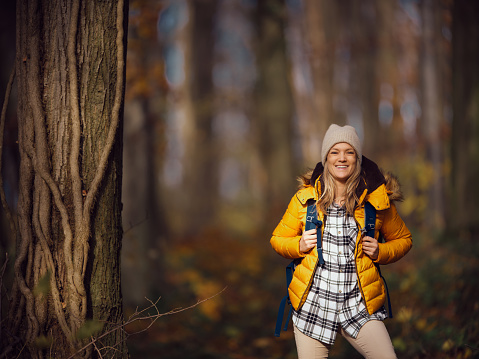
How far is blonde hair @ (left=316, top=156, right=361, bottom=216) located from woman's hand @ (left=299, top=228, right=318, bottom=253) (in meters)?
0.18

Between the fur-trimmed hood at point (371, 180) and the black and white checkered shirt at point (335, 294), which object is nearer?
the black and white checkered shirt at point (335, 294)

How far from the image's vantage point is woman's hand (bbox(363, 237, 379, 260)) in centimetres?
329

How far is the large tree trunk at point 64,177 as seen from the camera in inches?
131

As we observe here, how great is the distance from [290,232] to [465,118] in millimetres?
7542

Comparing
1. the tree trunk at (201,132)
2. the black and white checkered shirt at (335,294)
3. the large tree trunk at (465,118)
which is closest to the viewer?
the black and white checkered shirt at (335,294)

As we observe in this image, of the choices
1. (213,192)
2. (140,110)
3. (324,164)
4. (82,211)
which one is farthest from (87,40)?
(213,192)

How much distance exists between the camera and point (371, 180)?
11.3ft

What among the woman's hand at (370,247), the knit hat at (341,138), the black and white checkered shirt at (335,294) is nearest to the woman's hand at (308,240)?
the black and white checkered shirt at (335,294)

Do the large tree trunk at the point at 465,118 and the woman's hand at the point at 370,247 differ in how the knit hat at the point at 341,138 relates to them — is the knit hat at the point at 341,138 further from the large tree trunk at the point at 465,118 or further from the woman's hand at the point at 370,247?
the large tree trunk at the point at 465,118

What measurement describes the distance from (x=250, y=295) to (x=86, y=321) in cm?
633

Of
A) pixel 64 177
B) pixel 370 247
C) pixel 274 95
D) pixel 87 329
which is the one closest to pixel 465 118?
pixel 274 95

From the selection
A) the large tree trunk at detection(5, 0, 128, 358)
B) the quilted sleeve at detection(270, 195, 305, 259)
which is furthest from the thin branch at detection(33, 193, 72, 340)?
the quilted sleeve at detection(270, 195, 305, 259)

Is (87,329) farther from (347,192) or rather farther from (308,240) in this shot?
(347,192)

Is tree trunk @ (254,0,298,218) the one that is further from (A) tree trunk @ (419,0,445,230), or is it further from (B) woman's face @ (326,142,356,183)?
(B) woman's face @ (326,142,356,183)
